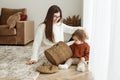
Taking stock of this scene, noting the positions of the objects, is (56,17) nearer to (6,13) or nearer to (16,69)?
(16,69)

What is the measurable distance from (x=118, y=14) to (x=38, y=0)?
4.98 m

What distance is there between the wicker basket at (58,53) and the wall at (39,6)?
2974mm

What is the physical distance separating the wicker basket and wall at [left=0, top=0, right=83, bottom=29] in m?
2.97

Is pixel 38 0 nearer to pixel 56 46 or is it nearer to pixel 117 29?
pixel 56 46

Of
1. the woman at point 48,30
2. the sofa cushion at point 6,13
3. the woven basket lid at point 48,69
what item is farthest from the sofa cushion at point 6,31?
the woven basket lid at point 48,69

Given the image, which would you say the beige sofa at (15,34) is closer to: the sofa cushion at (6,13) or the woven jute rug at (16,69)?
the sofa cushion at (6,13)

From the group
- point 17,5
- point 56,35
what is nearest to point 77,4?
point 17,5

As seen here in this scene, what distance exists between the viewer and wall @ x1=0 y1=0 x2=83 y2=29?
577cm

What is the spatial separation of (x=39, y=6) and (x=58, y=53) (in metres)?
3.32

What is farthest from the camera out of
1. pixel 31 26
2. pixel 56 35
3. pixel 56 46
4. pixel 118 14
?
pixel 31 26

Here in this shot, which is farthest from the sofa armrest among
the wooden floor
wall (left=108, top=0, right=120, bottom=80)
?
wall (left=108, top=0, right=120, bottom=80)

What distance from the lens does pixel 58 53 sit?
9.19 feet

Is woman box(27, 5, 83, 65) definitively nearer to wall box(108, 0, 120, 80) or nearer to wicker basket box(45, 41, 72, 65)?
wicker basket box(45, 41, 72, 65)

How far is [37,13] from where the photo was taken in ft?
19.4
